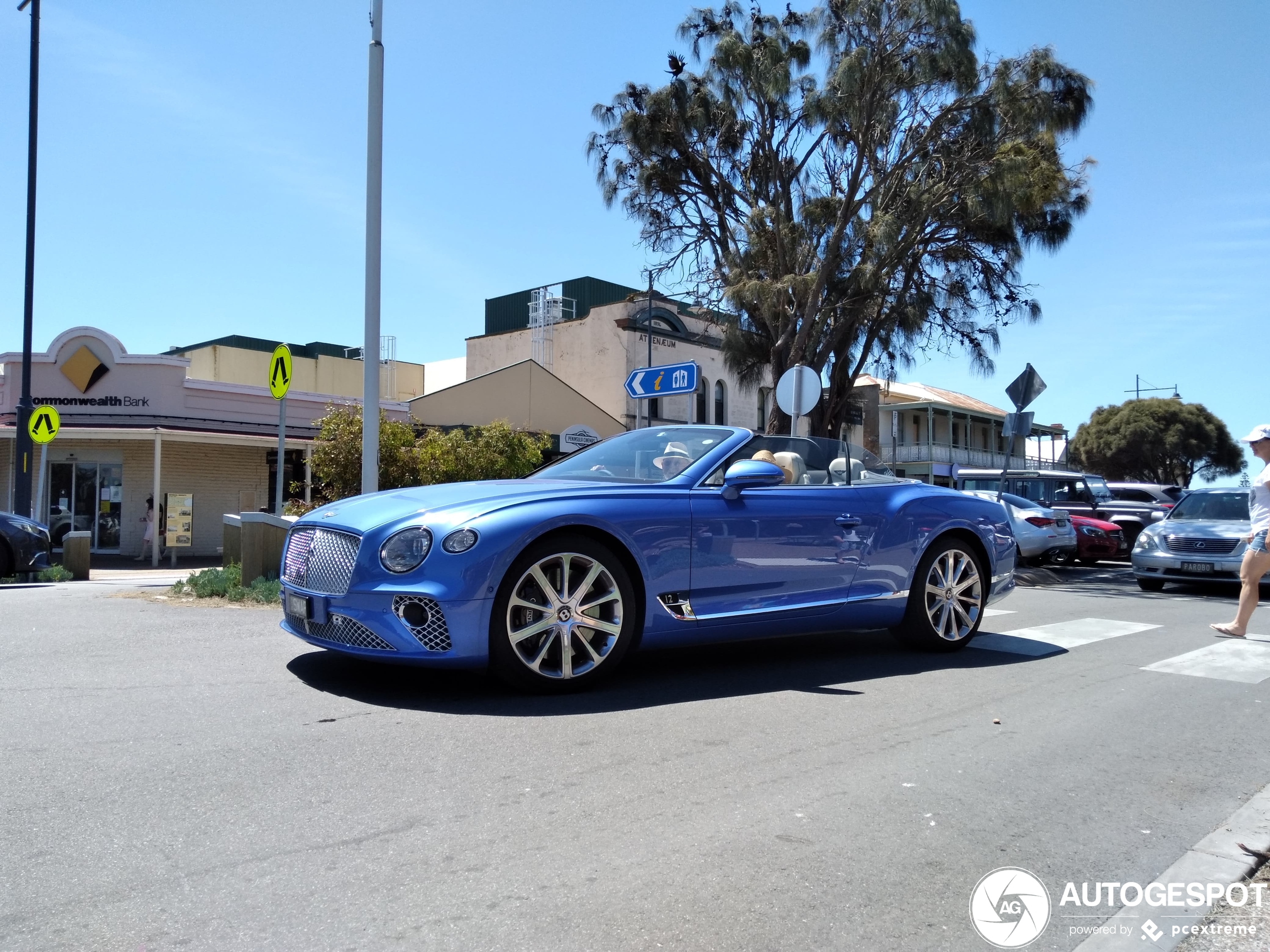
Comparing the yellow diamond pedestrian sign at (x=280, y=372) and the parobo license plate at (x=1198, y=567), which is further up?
the yellow diamond pedestrian sign at (x=280, y=372)

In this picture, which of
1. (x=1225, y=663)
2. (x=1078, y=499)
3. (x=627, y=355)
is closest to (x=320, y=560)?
(x=1225, y=663)

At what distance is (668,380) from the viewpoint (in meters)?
12.3

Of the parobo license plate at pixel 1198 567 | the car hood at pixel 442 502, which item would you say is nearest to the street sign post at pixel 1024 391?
the parobo license plate at pixel 1198 567

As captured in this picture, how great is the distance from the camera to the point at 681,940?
249 cm

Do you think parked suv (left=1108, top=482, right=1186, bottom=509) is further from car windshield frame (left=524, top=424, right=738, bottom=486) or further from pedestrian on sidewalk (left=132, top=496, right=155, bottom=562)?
pedestrian on sidewalk (left=132, top=496, right=155, bottom=562)

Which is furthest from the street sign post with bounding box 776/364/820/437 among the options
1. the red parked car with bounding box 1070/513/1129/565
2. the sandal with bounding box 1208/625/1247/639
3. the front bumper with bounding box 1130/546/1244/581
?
the red parked car with bounding box 1070/513/1129/565

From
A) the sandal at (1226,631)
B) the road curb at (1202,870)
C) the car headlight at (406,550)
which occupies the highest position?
the car headlight at (406,550)

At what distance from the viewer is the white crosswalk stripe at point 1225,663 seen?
21.0 ft

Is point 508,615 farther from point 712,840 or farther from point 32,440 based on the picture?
point 32,440

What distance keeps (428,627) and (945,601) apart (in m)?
3.68

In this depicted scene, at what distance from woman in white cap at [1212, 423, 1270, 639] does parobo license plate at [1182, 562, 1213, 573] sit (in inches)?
216

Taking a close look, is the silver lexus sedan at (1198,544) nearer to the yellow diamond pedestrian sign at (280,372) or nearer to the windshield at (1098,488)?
the windshield at (1098,488)

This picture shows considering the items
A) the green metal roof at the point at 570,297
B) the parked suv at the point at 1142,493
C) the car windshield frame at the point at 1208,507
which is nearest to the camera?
the car windshield frame at the point at 1208,507

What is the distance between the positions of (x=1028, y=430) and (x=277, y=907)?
1532cm
